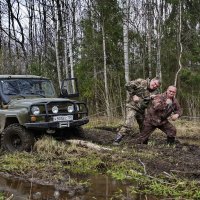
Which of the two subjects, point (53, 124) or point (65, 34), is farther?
point (65, 34)

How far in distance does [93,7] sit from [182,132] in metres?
7.74

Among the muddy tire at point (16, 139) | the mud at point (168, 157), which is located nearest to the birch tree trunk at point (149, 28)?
the mud at point (168, 157)

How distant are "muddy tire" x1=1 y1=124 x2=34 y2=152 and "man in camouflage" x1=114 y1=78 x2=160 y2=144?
1.98 m

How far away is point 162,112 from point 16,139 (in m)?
3.30

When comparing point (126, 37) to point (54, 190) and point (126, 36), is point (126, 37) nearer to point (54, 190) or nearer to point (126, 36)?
point (126, 36)

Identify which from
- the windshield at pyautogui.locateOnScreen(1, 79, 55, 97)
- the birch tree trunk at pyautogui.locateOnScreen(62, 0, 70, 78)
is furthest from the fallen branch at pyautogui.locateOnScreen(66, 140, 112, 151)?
the birch tree trunk at pyautogui.locateOnScreen(62, 0, 70, 78)

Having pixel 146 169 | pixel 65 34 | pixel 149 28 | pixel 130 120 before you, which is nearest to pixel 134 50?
pixel 149 28

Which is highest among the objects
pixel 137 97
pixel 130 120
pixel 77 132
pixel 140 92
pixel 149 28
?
pixel 149 28

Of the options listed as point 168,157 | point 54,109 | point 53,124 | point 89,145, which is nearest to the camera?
point 168,157

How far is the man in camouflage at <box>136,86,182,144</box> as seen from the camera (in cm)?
955

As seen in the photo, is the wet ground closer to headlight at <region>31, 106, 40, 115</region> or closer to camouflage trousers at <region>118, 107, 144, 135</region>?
camouflage trousers at <region>118, 107, 144, 135</region>

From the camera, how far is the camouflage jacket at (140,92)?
32.6 feet

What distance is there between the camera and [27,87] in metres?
10.5

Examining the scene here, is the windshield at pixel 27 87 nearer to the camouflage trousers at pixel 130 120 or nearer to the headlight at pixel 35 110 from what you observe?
the headlight at pixel 35 110
